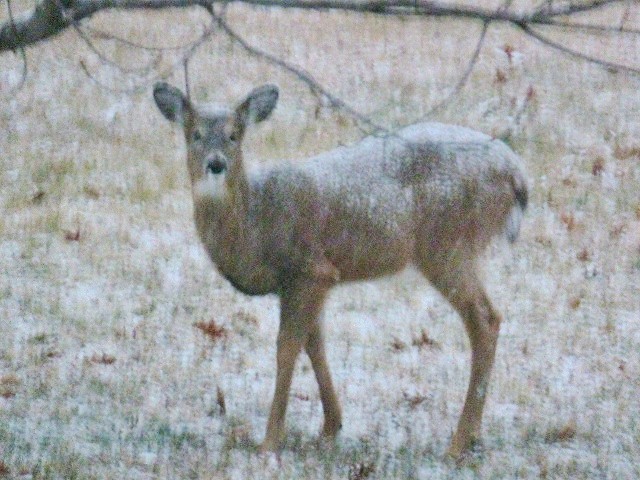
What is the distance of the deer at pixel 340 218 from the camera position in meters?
6.56

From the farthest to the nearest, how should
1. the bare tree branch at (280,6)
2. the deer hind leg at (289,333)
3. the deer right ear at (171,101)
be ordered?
the deer hind leg at (289,333), the deer right ear at (171,101), the bare tree branch at (280,6)

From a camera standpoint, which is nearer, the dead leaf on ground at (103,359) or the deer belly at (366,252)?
the deer belly at (366,252)

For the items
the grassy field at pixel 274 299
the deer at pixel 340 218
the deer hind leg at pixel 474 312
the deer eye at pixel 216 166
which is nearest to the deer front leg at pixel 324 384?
the deer at pixel 340 218

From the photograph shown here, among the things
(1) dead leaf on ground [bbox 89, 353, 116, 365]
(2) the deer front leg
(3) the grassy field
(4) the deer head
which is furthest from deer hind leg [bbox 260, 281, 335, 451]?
(1) dead leaf on ground [bbox 89, 353, 116, 365]

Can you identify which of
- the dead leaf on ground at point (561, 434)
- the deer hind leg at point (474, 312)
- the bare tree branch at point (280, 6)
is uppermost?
the bare tree branch at point (280, 6)

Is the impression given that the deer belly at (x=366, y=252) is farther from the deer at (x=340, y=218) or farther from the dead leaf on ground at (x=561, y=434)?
the dead leaf on ground at (x=561, y=434)

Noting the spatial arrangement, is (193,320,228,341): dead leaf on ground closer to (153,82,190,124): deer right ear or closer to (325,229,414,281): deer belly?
(325,229,414,281): deer belly

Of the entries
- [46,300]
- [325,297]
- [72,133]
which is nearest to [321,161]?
[325,297]

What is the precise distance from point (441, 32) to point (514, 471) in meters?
8.90

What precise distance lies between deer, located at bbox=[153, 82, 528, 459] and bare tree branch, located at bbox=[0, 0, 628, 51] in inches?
50.6

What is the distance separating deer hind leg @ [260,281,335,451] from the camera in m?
Answer: 6.59

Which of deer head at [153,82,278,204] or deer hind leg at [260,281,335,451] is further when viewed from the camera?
deer hind leg at [260,281,335,451]

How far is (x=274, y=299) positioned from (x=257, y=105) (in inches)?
116

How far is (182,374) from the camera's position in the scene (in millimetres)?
7812
